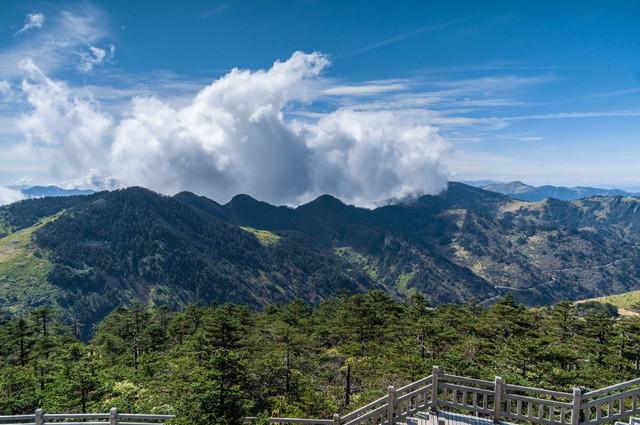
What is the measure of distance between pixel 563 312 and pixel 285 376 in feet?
150

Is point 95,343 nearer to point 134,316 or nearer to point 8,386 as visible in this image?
point 134,316

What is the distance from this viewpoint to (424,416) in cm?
1958

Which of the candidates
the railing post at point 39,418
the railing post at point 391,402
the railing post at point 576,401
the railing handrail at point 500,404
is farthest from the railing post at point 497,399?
the railing post at point 39,418

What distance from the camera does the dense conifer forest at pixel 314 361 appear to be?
28.8 meters

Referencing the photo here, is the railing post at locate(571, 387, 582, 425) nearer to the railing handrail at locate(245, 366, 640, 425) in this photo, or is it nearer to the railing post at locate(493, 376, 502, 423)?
the railing handrail at locate(245, 366, 640, 425)

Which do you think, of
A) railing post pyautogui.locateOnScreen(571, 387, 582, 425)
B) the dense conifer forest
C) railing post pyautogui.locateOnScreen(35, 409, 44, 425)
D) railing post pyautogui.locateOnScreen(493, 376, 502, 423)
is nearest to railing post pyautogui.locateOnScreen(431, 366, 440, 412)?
railing post pyautogui.locateOnScreen(493, 376, 502, 423)

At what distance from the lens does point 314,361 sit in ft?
138

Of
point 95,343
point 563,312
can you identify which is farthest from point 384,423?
Result: point 95,343

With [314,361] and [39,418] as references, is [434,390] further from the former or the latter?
[314,361]

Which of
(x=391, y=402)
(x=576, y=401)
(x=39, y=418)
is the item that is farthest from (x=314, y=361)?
(x=576, y=401)

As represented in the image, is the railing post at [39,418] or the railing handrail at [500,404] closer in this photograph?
the railing handrail at [500,404]

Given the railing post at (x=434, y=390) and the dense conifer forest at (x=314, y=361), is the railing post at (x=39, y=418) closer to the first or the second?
the dense conifer forest at (x=314, y=361)

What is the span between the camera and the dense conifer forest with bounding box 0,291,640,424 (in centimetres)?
2875

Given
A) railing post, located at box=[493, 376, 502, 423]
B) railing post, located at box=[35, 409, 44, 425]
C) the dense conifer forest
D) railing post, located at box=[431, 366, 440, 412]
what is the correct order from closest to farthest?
1. railing post, located at box=[493, 376, 502, 423]
2. railing post, located at box=[35, 409, 44, 425]
3. railing post, located at box=[431, 366, 440, 412]
4. the dense conifer forest
